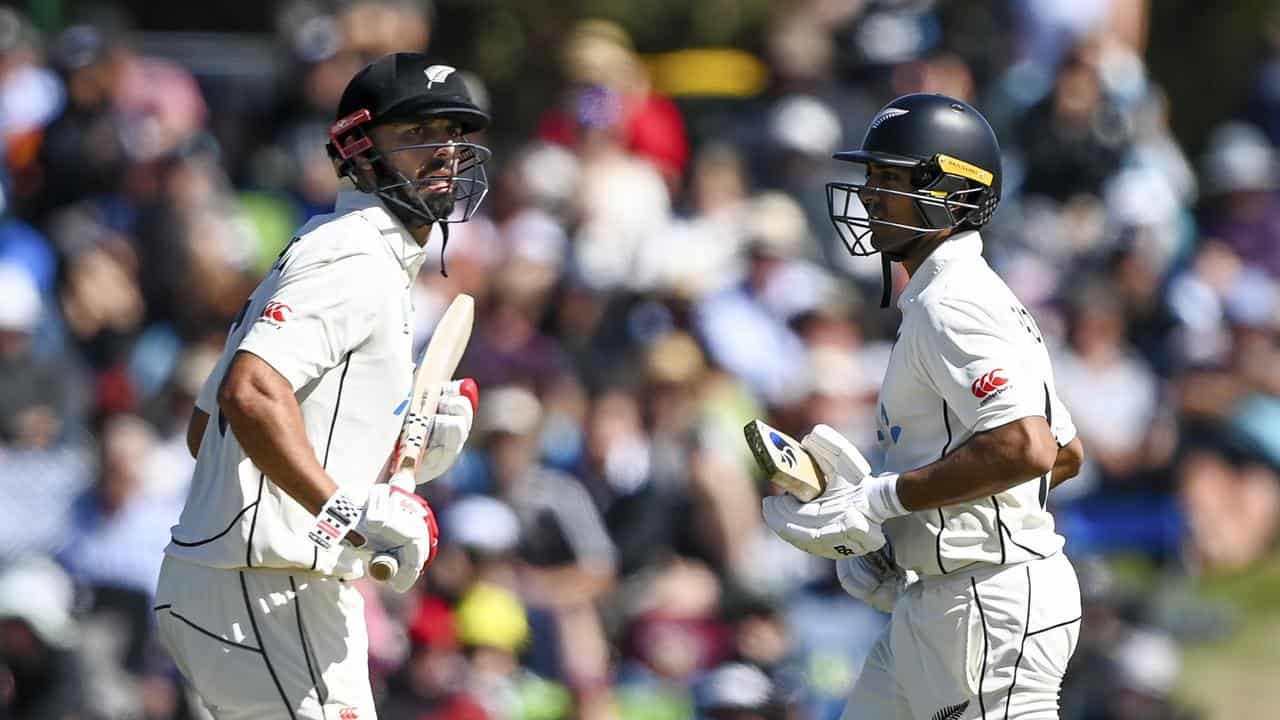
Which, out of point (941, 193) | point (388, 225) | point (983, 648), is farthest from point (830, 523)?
point (388, 225)

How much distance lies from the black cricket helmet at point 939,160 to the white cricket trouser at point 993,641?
3.53 ft

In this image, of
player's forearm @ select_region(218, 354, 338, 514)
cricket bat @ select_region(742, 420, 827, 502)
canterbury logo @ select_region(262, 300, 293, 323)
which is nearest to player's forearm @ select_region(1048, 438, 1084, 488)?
cricket bat @ select_region(742, 420, 827, 502)

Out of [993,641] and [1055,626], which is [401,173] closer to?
[993,641]

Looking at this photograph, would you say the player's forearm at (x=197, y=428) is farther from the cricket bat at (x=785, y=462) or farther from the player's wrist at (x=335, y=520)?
the cricket bat at (x=785, y=462)

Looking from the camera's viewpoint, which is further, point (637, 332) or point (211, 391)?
point (637, 332)

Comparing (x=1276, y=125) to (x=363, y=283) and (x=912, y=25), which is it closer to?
(x=912, y=25)

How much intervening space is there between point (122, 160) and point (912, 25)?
5.38m

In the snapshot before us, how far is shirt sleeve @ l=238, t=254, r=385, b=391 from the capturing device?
5191 millimetres

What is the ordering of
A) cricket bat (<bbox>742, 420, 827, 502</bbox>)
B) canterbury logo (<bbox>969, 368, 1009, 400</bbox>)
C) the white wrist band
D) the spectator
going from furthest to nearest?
1. the spectator
2. cricket bat (<bbox>742, 420, 827, 502</bbox>)
3. canterbury logo (<bbox>969, 368, 1009, 400</bbox>)
4. the white wrist band

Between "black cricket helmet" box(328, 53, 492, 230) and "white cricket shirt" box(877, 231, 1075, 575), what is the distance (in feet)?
4.68

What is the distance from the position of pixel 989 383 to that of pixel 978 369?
0.18 feet

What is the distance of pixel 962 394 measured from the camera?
5.35 m

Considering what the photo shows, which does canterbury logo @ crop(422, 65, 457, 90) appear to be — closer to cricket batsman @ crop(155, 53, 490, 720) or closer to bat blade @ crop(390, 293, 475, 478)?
cricket batsman @ crop(155, 53, 490, 720)

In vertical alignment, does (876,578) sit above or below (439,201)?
below
